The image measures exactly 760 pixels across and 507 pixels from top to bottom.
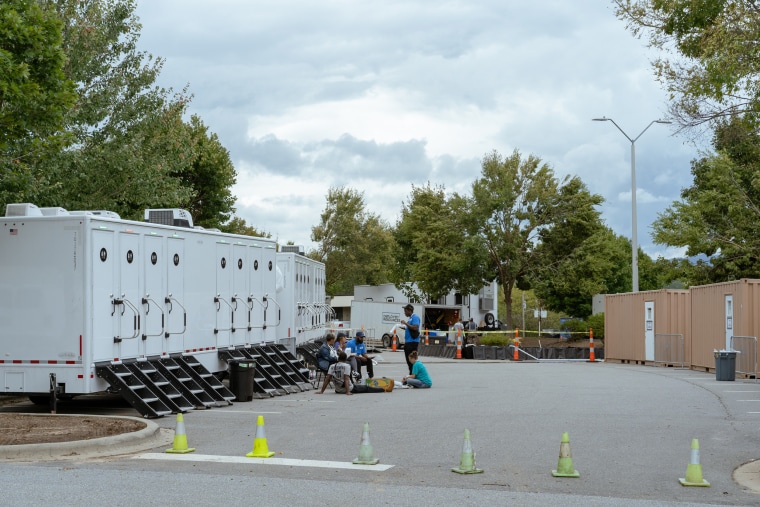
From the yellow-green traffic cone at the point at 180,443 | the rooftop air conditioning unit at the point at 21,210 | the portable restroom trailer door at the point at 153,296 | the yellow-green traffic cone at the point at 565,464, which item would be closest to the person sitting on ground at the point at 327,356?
the portable restroom trailer door at the point at 153,296

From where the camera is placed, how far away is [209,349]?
20781mm

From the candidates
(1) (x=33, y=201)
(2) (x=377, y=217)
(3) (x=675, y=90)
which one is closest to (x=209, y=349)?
(1) (x=33, y=201)

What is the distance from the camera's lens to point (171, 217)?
69.9 feet

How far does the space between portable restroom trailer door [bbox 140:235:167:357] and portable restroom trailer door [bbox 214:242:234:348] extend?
2.48 meters

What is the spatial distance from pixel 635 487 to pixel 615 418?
20.3 ft

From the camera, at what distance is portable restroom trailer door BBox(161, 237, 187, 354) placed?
1898 centimetres

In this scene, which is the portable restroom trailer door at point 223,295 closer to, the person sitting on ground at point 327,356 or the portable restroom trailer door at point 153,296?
the portable restroom trailer door at point 153,296

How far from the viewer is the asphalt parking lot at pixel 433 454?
9.80m

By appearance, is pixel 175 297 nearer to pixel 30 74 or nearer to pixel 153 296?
pixel 153 296

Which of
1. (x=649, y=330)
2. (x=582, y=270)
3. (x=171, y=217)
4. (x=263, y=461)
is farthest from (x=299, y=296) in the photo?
(x=582, y=270)

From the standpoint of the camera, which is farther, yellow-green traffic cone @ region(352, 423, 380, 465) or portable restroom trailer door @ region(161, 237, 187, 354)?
portable restroom trailer door @ region(161, 237, 187, 354)

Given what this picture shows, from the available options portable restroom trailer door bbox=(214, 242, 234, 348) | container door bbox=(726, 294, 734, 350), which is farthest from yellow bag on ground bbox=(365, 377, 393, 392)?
container door bbox=(726, 294, 734, 350)

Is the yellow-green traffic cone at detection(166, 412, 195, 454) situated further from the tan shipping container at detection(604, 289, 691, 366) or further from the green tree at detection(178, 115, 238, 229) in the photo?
the green tree at detection(178, 115, 238, 229)

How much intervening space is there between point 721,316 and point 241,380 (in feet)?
49.5
